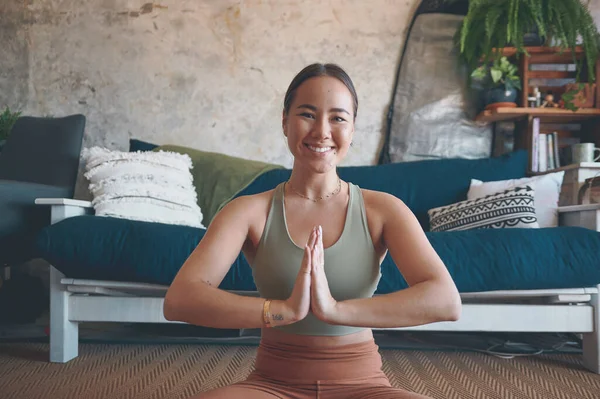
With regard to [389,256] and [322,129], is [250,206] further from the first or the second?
[389,256]

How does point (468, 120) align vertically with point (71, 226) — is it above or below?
above

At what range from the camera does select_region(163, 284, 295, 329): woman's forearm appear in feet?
2.66

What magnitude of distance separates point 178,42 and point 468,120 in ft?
6.38

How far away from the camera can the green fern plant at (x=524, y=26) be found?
255 cm

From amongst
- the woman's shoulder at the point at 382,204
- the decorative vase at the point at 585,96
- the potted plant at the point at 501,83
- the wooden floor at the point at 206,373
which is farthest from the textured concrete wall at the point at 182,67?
the woman's shoulder at the point at 382,204

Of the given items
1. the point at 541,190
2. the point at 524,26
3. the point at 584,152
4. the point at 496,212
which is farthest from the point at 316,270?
the point at 524,26

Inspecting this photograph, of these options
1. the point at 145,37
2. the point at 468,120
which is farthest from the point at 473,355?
the point at 145,37

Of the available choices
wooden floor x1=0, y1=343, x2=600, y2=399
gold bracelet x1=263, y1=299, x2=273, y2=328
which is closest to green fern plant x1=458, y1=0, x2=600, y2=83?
wooden floor x1=0, y1=343, x2=600, y2=399

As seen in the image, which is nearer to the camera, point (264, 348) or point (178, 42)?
point (264, 348)

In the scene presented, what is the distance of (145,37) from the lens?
3.11 meters

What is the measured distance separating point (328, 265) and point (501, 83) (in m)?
2.28

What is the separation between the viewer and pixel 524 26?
2697mm

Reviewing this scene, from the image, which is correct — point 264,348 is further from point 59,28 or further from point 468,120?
point 59,28

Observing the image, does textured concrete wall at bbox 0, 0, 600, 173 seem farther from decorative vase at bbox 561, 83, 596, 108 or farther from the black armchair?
decorative vase at bbox 561, 83, 596, 108
